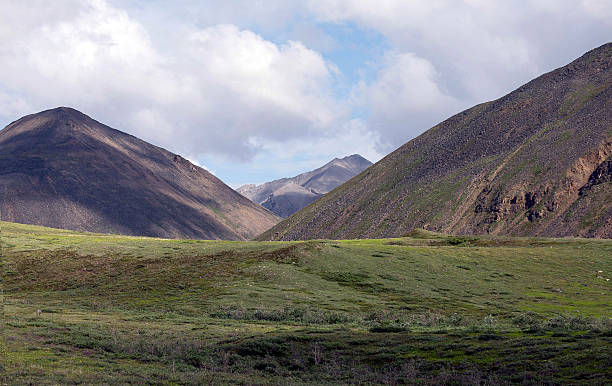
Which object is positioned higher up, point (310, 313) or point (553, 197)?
point (553, 197)

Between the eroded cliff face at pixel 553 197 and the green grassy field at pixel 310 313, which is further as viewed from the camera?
the eroded cliff face at pixel 553 197

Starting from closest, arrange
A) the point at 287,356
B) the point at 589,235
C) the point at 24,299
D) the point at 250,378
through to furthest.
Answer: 1. the point at 250,378
2. the point at 287,356
3. the point at 24,299
4. the point at 589,235

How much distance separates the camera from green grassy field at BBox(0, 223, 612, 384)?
29344 mm

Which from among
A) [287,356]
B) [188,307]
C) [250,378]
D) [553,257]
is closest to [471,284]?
[553,257]

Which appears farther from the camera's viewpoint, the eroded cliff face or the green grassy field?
the eroded cliff face

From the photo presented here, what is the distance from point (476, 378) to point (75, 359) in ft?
76.3

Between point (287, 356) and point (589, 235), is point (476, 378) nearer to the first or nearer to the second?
point (287, 356)

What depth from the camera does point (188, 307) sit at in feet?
195

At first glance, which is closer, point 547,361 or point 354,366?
point 547,361

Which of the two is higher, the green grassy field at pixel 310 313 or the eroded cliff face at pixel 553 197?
the eroded cliff face at pixel 553 197

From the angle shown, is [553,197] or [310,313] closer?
[310,313]

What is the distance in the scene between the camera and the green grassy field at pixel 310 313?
96.3 feet

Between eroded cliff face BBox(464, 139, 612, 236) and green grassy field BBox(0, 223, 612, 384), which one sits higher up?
eroded cliff face BBox(464, 139, 612, 236)

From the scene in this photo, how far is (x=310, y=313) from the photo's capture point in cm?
5469
